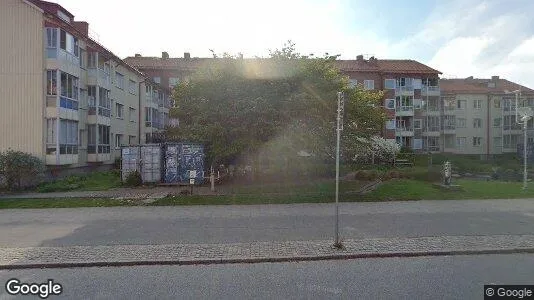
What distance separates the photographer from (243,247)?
7812 mm

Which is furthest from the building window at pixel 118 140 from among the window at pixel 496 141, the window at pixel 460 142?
the window at pixel 496 141

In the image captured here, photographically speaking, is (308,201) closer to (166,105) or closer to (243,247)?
(243,247)

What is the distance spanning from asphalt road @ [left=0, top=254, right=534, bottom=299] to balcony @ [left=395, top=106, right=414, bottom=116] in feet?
150

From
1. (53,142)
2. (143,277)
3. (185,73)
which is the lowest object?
(143,277)

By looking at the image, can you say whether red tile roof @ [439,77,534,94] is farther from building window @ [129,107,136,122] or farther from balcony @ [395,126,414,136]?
building window @ [129,107,136,122]

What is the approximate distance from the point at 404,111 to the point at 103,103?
1442 inches

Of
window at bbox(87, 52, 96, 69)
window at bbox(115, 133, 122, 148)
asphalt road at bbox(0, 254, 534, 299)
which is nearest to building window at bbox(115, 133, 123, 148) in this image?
window at bbox(115, 133, 122, 148)

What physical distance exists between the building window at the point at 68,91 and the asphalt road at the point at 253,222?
36.2 feet

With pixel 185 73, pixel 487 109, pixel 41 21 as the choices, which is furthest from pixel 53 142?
pixel 487 109

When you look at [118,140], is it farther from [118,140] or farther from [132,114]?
[132,114]

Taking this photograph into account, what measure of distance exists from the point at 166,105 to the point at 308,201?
36.5 meters

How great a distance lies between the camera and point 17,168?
59.6 ft

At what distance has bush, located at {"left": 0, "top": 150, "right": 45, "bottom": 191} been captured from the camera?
1809cm

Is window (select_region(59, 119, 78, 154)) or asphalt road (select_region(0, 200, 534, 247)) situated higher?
window (select_region(59, 119, 78, 154))
